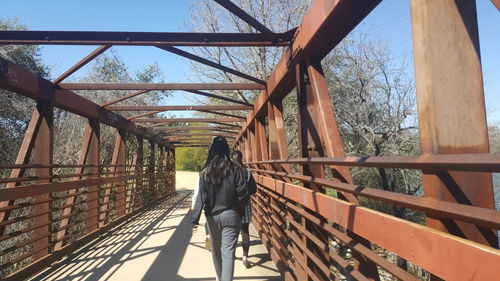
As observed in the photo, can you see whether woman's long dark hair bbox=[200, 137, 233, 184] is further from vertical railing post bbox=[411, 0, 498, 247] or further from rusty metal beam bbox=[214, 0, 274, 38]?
vertical railing post bbox=[411, 0, 498, 247]

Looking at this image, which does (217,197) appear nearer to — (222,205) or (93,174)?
(222,205)

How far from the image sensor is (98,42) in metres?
4.64

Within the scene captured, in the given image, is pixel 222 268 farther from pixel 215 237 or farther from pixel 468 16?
pixel 468 16

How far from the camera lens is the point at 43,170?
18.8 ft

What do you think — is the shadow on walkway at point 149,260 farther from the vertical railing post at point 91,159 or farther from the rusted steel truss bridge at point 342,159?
the vertical railing post at point 91,159

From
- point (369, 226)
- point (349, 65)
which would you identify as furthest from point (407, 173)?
point (369, 226)

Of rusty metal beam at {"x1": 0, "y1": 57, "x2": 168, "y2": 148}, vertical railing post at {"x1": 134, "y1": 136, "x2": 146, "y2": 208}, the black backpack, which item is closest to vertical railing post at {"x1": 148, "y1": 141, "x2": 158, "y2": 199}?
vertical railing post at {"x1": 134, "y1": 136, "x2": 146, "y2": 208}

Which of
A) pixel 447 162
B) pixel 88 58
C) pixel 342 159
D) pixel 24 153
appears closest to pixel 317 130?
pixel 342 159

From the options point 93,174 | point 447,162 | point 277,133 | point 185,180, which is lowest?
point 185,180

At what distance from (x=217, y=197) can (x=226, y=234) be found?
0.36 metres

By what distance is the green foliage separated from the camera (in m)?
43.9

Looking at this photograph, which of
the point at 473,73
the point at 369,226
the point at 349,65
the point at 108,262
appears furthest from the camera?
the point at 349,65

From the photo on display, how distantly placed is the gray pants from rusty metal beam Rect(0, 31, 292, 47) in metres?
2.01

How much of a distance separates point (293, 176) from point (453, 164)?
8.71 feet
